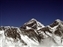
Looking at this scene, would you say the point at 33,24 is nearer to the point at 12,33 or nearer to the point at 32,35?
the point at 32,35

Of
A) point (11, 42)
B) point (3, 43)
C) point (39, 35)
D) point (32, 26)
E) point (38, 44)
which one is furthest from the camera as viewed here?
point (32, 26)

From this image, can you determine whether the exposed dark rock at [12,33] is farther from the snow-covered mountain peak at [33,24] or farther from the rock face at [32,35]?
the snow-covered mountain peak at [33,24]

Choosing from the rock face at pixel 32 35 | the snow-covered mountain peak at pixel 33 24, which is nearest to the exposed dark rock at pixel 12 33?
the rock face at pixel 32 35

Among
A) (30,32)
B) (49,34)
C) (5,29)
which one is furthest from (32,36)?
(5,29)

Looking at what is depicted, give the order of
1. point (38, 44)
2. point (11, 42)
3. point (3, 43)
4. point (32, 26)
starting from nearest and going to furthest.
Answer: point (3, 43)
point (11, 42)
point (38, 44)
point (32, 26)

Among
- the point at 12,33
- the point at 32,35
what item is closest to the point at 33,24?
the point at 32,35

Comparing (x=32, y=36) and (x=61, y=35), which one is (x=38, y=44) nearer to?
(x=32, y=36)

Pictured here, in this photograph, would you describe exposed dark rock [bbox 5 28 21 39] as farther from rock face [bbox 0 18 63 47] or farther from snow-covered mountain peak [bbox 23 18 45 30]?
snow-covered mountain peak [bbox 23 18 45 30]

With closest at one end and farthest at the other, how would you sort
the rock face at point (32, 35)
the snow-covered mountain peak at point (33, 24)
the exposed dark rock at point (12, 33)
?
the rock face at point (32, 35)
the exposed dark rock at point (12, 33)
the snow-covered mountain peak at point (33, 24)
